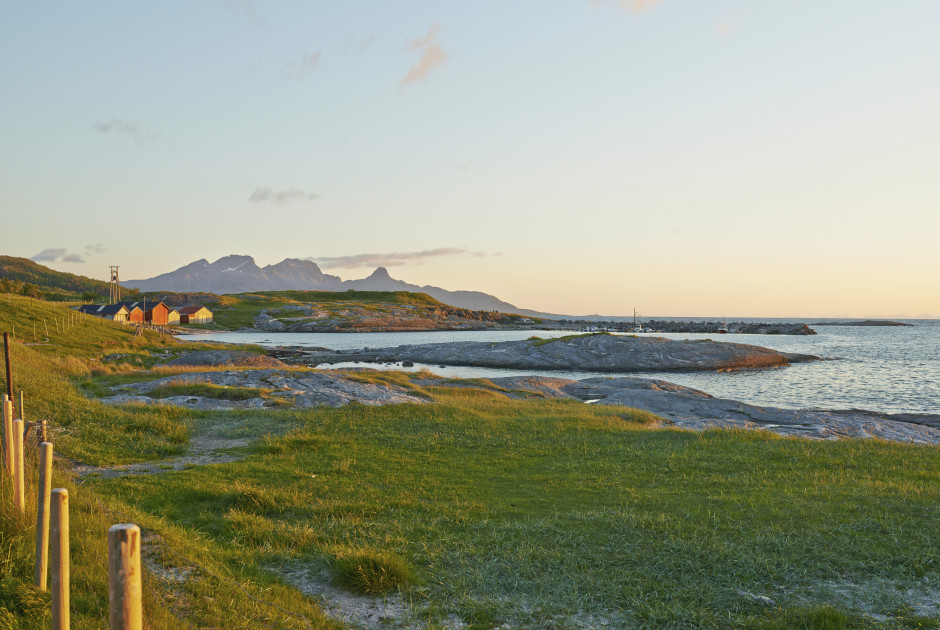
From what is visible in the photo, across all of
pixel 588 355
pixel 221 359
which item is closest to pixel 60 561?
pixel 221 359

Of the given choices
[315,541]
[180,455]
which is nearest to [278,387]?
[180,455]

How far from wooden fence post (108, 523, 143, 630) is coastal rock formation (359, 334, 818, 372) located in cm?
8101

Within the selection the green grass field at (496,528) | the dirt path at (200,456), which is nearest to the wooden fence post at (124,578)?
the green grass field at (496,528)

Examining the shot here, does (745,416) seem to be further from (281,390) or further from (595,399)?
(281,390)

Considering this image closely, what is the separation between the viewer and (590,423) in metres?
27.0

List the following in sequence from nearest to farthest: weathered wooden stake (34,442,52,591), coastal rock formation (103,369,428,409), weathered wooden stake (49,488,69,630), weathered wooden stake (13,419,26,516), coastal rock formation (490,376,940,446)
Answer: weathered wooden stake (49,488,69,630) → weathered wooden stake (34,442,52,591) → weathered wooden stake (13,419,26,516) → coastal rock formation (103,369,428,409) → coastal rock formation (490,376,940,446)

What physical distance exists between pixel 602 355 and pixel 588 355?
2.23m

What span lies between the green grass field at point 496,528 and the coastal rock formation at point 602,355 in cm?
6343

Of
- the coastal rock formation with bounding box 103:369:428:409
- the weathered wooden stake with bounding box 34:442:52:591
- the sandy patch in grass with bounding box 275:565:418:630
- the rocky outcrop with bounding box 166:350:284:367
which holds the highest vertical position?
the weathered wooden stake with bounding box 34:442:52:591

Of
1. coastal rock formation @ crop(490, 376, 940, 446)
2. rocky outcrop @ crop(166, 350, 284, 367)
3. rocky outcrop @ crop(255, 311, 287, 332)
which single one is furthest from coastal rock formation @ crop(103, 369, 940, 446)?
rocky outcrop @ crop(255, 311, 287, 332)

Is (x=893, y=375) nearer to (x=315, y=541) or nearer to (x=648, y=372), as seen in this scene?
(x=648, y=372)

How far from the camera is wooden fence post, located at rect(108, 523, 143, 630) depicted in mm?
3789

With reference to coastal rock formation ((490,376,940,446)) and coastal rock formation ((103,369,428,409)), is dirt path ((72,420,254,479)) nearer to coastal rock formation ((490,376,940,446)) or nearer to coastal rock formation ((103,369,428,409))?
coastal rock formation ((103,369,428,409))

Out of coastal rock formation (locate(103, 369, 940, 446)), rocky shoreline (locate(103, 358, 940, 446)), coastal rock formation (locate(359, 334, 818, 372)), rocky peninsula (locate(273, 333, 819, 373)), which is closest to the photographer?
coastal rock formation (locate(103, 369, 940, 446))
